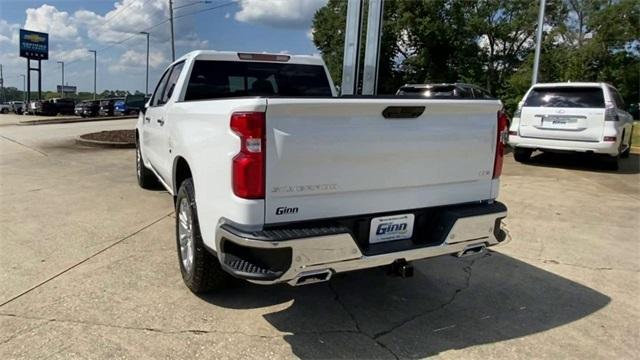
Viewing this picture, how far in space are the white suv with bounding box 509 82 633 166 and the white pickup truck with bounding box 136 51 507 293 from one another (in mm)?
7212

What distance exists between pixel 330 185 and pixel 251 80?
2662mm

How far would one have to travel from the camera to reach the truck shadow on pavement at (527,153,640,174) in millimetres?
11000

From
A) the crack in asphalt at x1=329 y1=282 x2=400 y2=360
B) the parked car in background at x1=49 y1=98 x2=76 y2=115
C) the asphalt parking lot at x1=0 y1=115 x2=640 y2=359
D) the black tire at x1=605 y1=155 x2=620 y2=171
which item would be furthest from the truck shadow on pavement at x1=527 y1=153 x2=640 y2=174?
the parked car in background at x1=49 y1=98 x2=76 y2=115

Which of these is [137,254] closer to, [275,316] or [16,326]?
[16,326]

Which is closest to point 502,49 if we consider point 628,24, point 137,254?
point 628,24

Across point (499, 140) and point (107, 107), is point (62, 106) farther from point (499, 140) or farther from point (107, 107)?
point (499, 140)

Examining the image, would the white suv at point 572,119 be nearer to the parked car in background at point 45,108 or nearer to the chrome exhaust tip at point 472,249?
the chrome exhaust tip at point 472,249

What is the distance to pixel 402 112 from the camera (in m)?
3.21

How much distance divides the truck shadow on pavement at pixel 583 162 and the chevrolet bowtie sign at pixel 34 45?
228 feet

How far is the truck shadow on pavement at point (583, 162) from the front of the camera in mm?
11000

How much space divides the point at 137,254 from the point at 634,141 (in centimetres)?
1694

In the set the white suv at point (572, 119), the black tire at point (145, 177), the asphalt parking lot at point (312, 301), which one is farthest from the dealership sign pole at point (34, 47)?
the asphalt parking lot at point (312, 301)

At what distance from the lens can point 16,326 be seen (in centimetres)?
338

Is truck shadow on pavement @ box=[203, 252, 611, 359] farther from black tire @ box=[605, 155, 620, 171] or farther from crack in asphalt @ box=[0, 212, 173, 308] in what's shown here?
black tire @ box=[605, 155, 620, 171]
